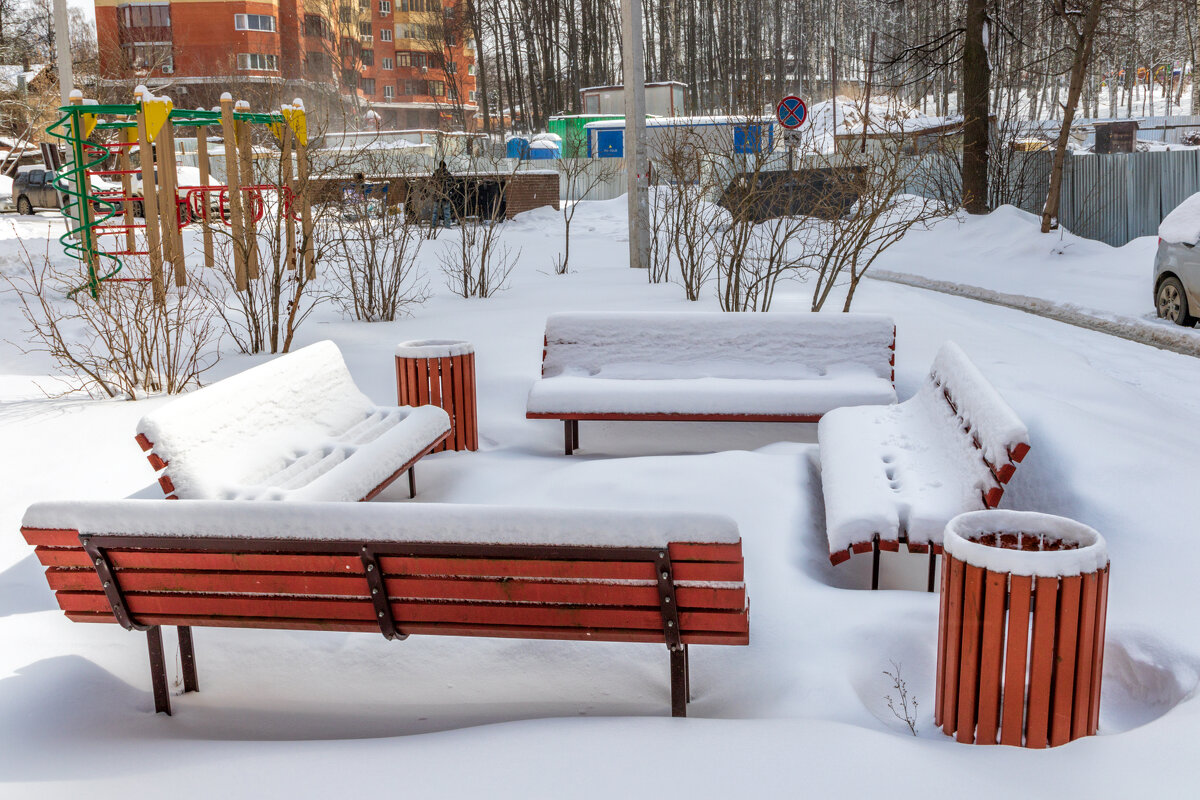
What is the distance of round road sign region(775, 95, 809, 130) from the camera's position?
15547mm

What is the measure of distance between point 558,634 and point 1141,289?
13.5 meters

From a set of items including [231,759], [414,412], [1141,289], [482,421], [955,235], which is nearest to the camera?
[231,759]

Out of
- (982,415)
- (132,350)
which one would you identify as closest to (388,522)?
(982,415)

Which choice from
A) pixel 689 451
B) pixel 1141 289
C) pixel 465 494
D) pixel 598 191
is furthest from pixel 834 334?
pixel 598 191

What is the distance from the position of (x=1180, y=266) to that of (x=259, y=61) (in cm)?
5977

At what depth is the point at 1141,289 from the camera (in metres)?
14.4

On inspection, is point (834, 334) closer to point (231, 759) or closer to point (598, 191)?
point (231, 759)

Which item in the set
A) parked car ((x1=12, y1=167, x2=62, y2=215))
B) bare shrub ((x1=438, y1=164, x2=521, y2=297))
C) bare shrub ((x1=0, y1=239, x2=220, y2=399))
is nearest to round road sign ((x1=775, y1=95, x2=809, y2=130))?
bare shrub ((x1=438, y1=164, x2=521, y2=297))

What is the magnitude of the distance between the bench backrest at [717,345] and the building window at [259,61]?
59447mm

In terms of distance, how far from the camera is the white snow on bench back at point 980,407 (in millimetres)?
4062

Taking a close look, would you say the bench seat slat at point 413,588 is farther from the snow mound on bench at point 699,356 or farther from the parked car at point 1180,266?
the parked car at point 1180,266

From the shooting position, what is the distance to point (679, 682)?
10.7 feet

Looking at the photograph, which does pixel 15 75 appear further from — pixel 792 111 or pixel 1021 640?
pixel 1021 640

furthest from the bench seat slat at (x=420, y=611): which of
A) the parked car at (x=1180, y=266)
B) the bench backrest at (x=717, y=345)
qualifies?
the parked car at (x=1180, y=266)
